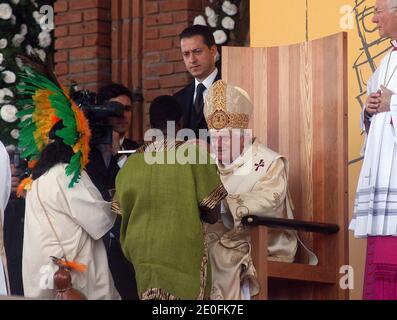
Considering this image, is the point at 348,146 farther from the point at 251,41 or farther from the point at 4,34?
the point at 4,34

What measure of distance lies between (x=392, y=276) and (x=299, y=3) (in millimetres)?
2317

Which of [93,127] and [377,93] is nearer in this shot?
[377,93]

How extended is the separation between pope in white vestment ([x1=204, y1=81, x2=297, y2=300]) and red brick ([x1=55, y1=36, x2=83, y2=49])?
2725 millimetres

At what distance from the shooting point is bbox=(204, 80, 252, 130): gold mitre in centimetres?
887

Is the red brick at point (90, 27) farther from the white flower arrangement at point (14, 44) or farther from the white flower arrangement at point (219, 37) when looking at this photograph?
the white flower arrangement at point (219, 37)

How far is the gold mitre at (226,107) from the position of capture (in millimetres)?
8867

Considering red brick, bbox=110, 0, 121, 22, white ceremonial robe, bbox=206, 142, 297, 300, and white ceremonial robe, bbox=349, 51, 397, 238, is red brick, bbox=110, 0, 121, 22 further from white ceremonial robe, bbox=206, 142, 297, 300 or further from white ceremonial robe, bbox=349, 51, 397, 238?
white ceremonial robe, bbox=349, 51, 397, 238

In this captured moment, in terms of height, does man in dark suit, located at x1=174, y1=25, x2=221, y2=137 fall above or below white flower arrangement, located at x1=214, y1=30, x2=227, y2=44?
below

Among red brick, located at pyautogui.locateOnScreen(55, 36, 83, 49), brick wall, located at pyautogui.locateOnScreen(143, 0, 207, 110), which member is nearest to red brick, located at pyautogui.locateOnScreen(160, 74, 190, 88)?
brick wall, located at pyautogui.locateOnScreen(143, 0, 207, 110)

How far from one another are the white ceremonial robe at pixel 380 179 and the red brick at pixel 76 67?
3.49 m

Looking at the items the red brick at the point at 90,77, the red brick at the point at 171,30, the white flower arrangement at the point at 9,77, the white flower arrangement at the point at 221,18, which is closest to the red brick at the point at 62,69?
the red brick at the point at 90,77
